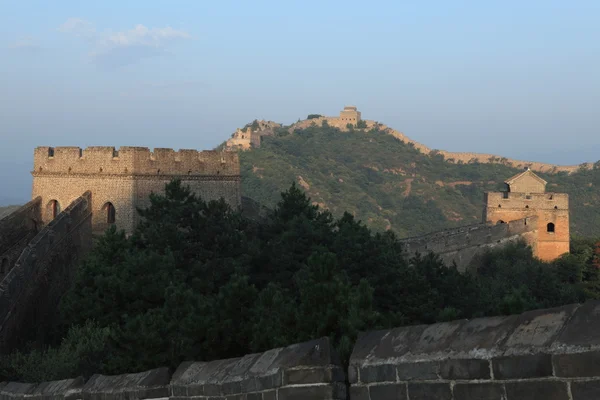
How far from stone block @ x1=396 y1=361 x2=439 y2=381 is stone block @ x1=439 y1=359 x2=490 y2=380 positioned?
0.18ft

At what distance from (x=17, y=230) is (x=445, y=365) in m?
24.2

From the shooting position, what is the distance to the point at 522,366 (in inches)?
158

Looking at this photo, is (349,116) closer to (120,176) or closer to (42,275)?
(120,176)

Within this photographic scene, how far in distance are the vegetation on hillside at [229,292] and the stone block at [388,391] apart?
206 centimetres

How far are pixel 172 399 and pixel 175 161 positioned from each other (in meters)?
21.3

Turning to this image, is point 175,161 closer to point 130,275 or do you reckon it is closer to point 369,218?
point 130,275

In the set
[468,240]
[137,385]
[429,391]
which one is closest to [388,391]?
[429,391]

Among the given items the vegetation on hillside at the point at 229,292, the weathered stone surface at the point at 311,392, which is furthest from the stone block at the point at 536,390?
the vegetation on hillside at the point at 229,292

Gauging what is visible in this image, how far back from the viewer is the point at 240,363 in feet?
21.3

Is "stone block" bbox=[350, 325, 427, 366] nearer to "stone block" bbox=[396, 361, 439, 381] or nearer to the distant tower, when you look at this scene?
"stone block" bbox=[396, 361, 439, 381]

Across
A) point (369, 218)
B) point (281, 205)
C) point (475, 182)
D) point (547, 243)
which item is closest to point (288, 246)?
point (281, 205)

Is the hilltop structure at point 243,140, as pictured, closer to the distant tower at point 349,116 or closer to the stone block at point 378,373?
the distant tower at point 349,116

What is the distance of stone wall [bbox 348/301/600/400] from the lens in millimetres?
3777

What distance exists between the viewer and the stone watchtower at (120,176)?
27281mm
